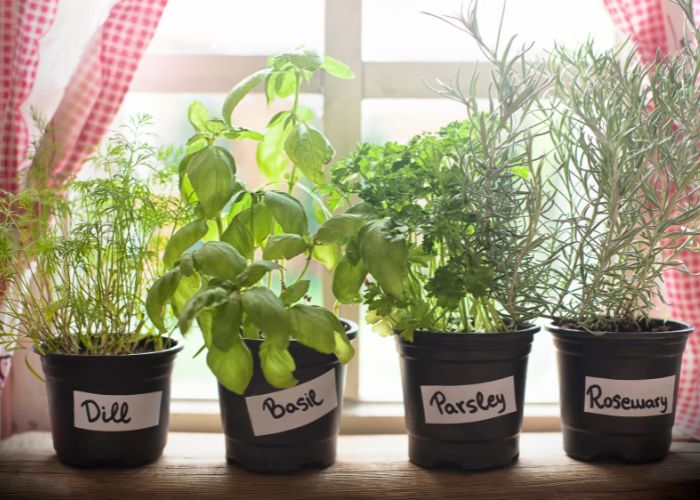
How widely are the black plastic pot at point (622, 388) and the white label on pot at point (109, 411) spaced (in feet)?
2.05

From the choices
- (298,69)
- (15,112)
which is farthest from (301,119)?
(15,112)

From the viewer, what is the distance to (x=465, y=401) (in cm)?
101

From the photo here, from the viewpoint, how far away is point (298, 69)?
1.03 m

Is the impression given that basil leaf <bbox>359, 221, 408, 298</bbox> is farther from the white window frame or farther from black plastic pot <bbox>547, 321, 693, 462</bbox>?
the white window frame

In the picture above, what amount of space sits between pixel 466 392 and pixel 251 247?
0.37 meters

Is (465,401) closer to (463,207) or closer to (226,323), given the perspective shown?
(463,207)

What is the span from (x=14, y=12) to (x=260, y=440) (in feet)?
2.59

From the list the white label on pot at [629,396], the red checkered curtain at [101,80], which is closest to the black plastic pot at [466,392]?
the white label on pot at [629,396]

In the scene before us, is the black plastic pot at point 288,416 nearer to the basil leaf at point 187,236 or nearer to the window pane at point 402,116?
the basil leaf at point 187,236

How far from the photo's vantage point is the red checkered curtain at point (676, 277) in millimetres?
1180

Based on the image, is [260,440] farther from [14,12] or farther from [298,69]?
[14,12]

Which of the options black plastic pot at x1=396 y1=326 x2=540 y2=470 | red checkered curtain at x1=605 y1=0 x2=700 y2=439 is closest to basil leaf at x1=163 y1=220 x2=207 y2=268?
black plastic pot at x1=396 y1=326 x2=540 y2=470

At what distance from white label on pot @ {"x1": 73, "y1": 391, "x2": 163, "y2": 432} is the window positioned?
0.42 m

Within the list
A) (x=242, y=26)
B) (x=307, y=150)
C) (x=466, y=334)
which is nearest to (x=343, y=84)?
(x=242, y=26)
